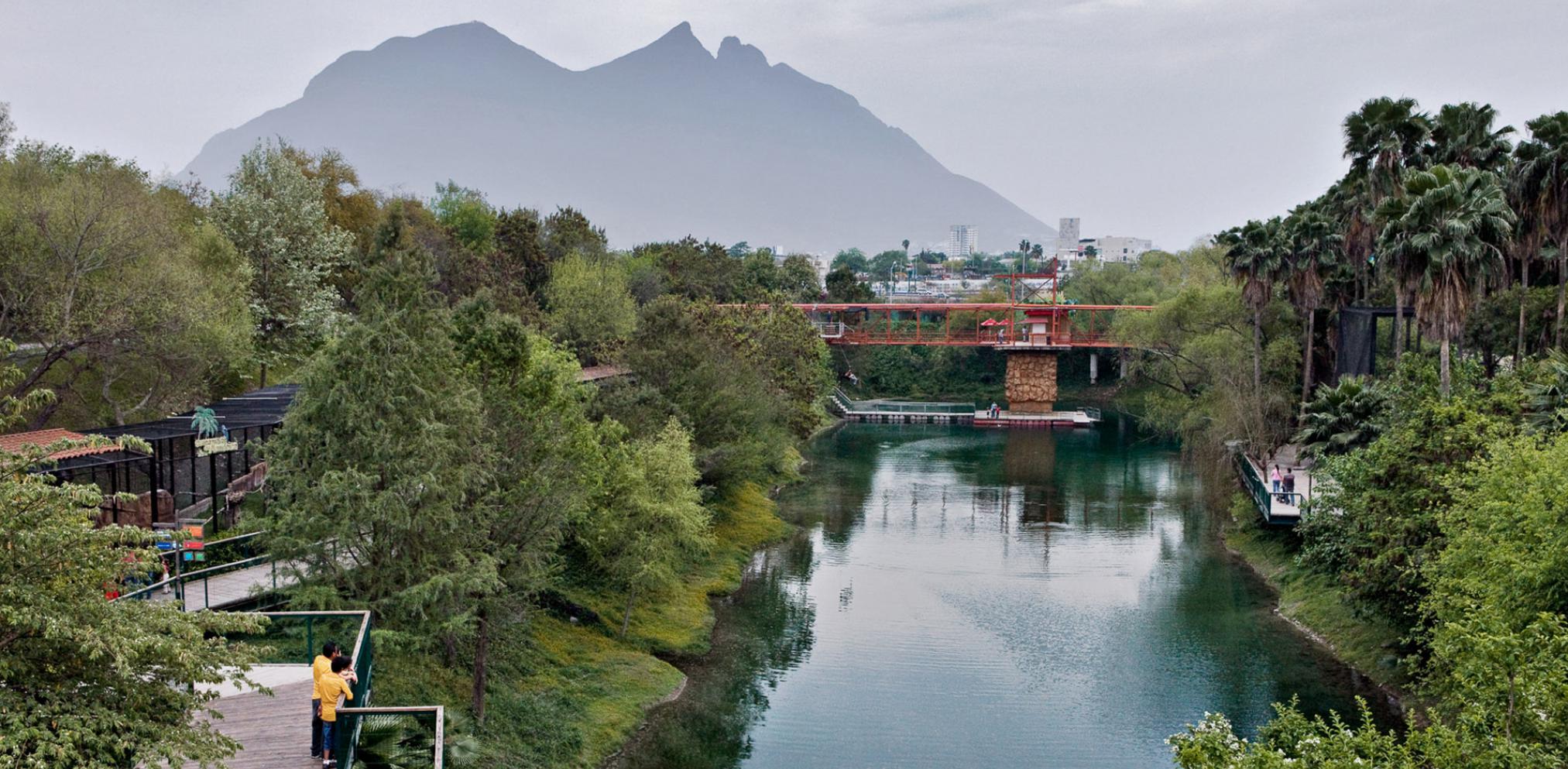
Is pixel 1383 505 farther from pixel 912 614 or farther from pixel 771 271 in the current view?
pixel 771 271

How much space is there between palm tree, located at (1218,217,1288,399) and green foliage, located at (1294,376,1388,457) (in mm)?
13859

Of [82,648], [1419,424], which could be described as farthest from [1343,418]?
[82,648]

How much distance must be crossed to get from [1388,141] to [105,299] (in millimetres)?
43325

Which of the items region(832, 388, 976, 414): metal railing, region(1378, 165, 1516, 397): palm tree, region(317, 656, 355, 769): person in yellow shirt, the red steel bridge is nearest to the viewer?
region(317, 656, 355, 769): person in yellow shirt

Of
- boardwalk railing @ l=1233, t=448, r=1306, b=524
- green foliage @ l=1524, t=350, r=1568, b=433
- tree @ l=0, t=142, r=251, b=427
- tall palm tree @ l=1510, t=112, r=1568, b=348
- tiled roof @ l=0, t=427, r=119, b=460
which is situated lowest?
boardwalk railing @ l=1233, t=448, r=1306, b=524

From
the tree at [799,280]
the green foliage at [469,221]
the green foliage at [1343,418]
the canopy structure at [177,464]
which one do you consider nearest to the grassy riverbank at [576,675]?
the canopy structure at [177,464]

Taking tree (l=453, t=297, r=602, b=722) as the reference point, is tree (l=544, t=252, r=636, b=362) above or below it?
above

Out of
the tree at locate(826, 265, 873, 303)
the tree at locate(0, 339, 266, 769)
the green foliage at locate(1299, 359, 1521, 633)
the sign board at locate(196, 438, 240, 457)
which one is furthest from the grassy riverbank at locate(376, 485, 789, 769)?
the tree at locate(826, 265, 873, 303)

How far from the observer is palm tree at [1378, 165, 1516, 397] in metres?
35.4

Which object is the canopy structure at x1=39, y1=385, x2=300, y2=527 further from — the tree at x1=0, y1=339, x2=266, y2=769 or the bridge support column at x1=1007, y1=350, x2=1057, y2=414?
the bridge support column at x1=1007, y1=350, x2=1057, y2=414

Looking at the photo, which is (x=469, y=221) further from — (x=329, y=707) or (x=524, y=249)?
(x=329, y=707)

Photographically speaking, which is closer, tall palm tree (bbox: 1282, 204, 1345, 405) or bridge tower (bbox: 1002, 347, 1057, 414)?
tall palm tree (bbox: 1282, 204, 1345, 405)

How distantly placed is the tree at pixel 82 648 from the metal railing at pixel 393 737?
9.07 ft

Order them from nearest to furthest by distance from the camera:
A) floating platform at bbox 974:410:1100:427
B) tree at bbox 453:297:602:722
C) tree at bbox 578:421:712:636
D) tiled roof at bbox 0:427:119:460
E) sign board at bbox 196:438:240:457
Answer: tiled roof at bbox 0:427:119:460 → tree at bbox 453:297:602:722 → sign board at bbox 196:438:240:457 → tree at bbox 578:421:712:636 → floating platform at bbox 974:410:1100:427
